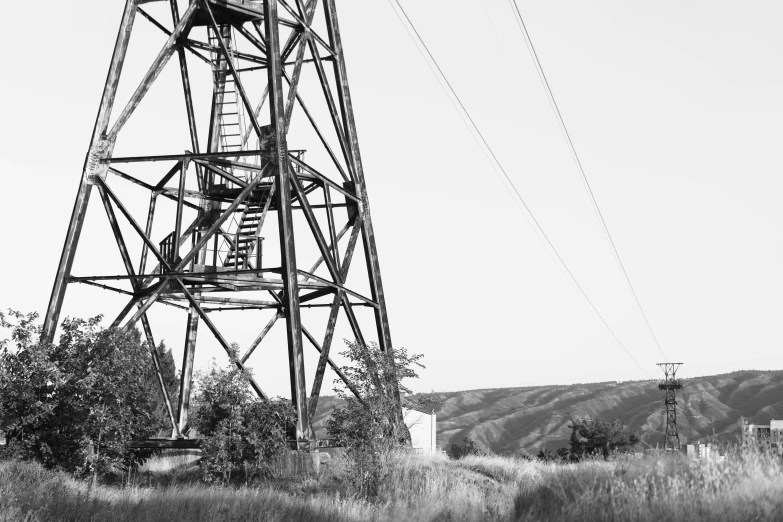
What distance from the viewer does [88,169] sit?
870 inches

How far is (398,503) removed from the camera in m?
17.6

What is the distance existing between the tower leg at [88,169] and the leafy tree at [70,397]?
62.8 inches

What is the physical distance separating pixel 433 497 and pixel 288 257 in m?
6.34

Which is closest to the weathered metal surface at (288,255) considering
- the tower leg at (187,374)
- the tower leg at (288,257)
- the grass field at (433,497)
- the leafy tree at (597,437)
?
the tower leg at (288,257)

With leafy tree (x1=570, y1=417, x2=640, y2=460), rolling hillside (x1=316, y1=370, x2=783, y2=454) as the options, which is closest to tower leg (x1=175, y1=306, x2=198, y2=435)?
leafy tree (x1=570, y1=417, x2=640, y2=460)

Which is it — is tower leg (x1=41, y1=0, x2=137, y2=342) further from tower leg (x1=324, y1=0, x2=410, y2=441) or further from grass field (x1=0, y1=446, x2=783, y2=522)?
tower leg (x1=324, y1=0, x2=410, y2=441)

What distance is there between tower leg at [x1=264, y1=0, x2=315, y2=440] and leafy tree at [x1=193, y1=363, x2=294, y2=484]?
0.43 m

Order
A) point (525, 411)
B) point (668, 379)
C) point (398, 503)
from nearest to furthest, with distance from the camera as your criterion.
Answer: point (398, 503), point (668, 379), point (525, 411)

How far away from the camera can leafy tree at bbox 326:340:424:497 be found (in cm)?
1989

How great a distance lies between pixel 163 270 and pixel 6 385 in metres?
5.22

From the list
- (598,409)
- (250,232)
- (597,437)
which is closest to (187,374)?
(250,232)

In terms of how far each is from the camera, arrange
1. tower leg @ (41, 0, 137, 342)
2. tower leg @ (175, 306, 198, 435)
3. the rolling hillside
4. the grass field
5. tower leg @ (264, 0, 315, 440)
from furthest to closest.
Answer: the rolling hillside < tower leg @ (175, 306, 198, 435) < tower leg @ (41, 0, 137, 342) < tower leg @ (264, 0, 315, 440) < the grass field

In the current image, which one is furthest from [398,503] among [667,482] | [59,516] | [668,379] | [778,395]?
[778,395]

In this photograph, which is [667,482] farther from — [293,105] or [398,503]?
[293,105]
